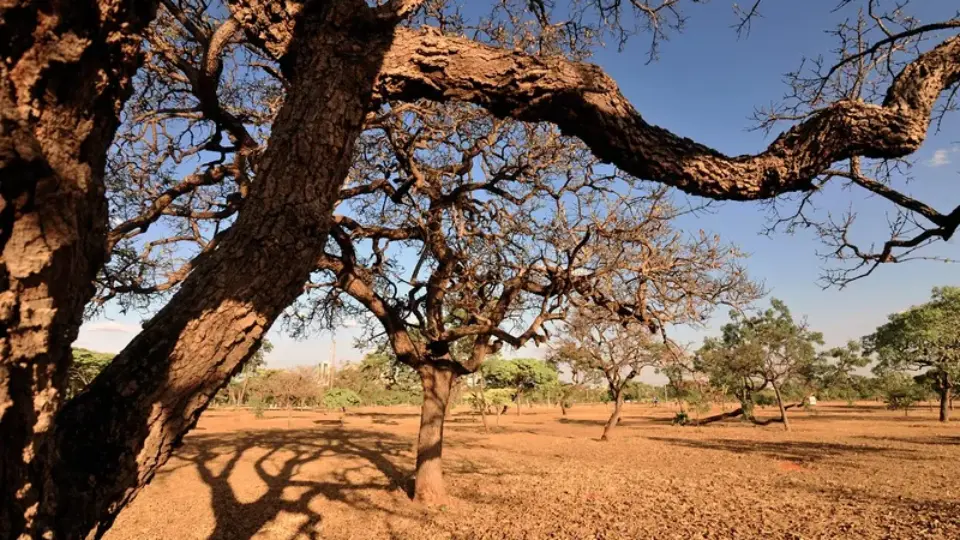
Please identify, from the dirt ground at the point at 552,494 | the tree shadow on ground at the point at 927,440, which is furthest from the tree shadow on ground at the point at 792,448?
the tree shadow on ground at the point at 927,440

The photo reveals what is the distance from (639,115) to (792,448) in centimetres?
1844

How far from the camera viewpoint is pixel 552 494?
9.19 metres

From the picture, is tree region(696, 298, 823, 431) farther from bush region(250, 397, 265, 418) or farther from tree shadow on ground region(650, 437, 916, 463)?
bush region(250, 397, 265, 418)

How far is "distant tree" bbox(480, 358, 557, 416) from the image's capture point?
145ft

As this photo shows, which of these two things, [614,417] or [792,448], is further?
[614,417]

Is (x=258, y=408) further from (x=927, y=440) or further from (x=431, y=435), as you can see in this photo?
(x=927, y=440)

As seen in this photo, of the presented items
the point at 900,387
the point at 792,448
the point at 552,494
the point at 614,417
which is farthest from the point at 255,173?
the point at 900,387

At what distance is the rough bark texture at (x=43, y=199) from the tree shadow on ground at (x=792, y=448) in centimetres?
1637

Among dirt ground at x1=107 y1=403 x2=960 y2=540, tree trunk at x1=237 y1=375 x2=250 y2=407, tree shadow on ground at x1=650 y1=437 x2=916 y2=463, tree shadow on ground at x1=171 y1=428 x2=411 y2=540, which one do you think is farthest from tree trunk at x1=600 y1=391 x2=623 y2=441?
tree trunk at x1=237 y1=375 x2=250 y2=407

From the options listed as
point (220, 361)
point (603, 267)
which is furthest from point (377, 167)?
point (220, 361)

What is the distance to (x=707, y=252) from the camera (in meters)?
7.54

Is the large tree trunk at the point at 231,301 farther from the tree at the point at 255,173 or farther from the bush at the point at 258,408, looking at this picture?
the bush at the point at 258,408

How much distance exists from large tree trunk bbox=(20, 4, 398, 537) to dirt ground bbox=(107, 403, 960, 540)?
238 inches

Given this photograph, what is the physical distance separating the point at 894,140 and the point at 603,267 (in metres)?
5.35
